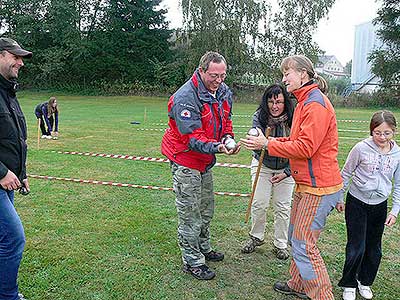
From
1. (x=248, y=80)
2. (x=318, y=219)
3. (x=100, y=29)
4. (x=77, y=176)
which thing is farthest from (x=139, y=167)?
(x=100, y=29)

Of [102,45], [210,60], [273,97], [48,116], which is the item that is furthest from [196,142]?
[102,45]

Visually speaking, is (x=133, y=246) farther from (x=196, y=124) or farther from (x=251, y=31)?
(x=251, y=31)

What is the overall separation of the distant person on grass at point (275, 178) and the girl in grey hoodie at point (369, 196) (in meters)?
0.83

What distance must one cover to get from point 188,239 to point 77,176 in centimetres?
448

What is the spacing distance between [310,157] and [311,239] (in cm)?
65

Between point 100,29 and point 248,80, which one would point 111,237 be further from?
point 100,29

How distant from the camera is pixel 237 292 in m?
A: 3.57

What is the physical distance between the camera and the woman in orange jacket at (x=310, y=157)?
2924 mm

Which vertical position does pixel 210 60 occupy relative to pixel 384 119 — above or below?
above

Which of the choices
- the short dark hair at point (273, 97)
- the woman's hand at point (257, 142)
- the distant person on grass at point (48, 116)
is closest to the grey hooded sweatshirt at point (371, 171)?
the woman's hand at point (257, 142)

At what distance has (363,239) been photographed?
11.2 feet

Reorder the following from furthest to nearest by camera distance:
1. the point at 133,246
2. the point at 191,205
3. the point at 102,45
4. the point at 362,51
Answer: the point at 362,51 < the point at 102,45 < the point at 133,246 < the point at 191,205

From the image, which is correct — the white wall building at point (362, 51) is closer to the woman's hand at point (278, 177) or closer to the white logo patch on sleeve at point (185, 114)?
the woman's hand at point (278, 177)

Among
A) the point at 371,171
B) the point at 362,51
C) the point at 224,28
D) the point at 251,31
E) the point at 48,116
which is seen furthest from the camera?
the point at 362,51
